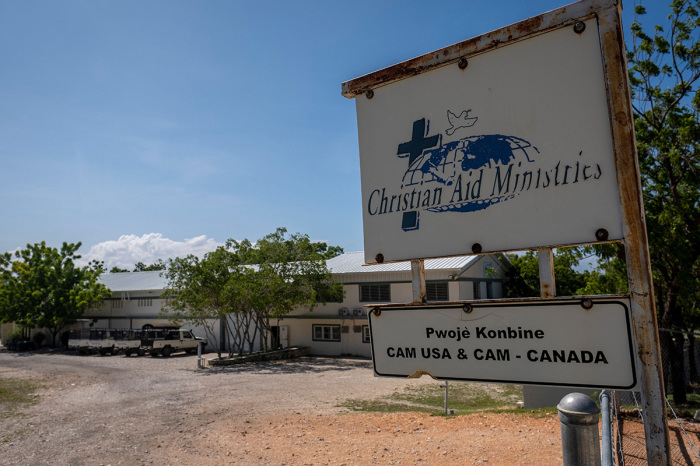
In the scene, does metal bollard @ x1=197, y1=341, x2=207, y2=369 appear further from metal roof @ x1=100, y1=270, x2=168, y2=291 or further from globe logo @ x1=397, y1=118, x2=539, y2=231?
globe logo @ x1=397, y1=118, x2=539, y2=231

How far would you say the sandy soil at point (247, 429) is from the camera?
8.79 meters

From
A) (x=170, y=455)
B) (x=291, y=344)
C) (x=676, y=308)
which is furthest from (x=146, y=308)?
(x=676, y=308)

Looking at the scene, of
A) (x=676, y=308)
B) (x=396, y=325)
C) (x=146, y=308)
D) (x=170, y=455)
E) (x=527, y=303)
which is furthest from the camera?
(x=146, y=308)

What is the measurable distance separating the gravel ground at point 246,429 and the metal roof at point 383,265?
7998 millimetres

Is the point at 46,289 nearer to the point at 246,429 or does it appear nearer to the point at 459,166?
the point at 246,429

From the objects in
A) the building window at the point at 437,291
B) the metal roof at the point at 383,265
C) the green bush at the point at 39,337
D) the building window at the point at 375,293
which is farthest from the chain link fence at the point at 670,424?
the green bush at the point at 39,337

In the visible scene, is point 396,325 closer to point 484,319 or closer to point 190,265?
point 484,319

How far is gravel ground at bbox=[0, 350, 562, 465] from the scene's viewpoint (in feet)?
28.9

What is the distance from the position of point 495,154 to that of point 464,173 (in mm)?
174

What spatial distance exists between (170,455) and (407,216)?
9.52 meters

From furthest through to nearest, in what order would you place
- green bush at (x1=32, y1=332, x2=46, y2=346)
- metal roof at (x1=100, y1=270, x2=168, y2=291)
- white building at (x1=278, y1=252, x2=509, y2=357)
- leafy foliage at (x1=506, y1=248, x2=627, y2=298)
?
metal roof at (x1=100, y1=270, x2=168, y2=291)
green bush at (x1=32, y1=332, x2=46, y2=346)
white building at (x1=278, y1=252, x2=509, y2=357)
leafy foliage at (x1=506, y1=248, x2=627, y2=298)

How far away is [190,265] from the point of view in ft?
94.9

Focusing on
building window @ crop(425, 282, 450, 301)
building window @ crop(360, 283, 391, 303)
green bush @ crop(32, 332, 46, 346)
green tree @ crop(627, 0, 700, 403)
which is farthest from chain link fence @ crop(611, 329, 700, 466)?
green bush @ crop(32, 332, 46, 346)

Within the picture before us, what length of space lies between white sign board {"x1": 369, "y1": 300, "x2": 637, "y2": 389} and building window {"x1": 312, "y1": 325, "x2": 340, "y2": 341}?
31.3 metres
